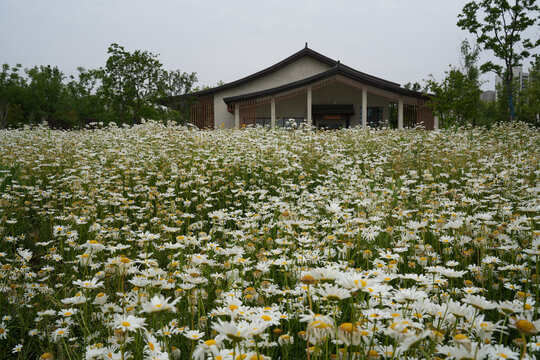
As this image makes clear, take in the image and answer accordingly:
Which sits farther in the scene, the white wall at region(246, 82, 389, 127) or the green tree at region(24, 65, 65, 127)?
the green tree at region(24, 65, 65, 127)

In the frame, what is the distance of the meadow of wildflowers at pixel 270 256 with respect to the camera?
4.81 feet

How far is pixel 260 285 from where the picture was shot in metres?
2.26

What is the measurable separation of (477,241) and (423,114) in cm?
2226

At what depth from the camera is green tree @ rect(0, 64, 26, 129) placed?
4506cm

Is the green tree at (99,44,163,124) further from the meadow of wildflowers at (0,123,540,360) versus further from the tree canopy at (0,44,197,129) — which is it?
the meadow of wildflowers at (0,123,540,360)

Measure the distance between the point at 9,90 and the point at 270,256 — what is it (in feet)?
191

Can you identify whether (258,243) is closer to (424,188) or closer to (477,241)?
(477,241)

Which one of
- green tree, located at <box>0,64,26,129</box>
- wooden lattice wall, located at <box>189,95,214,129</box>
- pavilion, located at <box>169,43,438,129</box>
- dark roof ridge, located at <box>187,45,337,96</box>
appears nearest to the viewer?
pavilion, located at <box>169,43,438,129</box>

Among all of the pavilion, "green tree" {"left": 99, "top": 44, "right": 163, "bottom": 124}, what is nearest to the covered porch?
the pavilion

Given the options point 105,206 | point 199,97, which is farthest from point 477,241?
point 199,97

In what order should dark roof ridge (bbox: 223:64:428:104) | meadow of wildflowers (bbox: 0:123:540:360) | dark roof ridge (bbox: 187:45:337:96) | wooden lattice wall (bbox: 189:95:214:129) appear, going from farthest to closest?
wooden lattice wall (bbox: 189:95:214:129), dark roof ridge (bbox: 187:45:337:96), dark roof ridge (bbox: 223:64:428:104), meadow of wildflowers (bbox: 0:123:540:360)

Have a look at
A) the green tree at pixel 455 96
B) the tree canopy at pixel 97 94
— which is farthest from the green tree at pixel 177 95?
the green tree at pixel 455 96

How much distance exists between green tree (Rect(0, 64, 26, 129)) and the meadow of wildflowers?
47.0 metres

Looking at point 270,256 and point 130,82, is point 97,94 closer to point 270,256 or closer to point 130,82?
point 130,82
